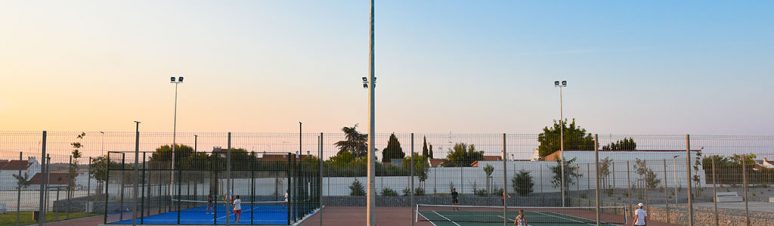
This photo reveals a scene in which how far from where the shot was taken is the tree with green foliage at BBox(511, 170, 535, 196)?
2975 cm

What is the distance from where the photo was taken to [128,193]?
112 ft

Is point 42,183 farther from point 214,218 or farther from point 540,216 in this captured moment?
point 540,216

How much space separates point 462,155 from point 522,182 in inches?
428

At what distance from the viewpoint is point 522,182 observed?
99.8 feet

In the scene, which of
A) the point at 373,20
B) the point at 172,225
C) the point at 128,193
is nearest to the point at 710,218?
the point at 373,20

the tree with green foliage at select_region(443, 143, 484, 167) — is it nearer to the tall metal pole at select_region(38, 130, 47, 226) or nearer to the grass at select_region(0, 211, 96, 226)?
the tall metal pole at select_region(38, 130, 47, 226)

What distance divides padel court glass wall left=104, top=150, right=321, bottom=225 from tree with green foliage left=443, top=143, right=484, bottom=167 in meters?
4.75

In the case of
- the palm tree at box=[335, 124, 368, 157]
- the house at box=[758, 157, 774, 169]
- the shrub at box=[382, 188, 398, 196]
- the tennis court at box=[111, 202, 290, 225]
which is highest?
the palm tree at box=[335, 124, 368, 157]

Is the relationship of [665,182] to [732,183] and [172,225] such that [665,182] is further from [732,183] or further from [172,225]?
[172,225]

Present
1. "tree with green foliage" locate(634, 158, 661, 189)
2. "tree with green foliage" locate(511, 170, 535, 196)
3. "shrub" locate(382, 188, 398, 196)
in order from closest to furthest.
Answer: "tree with green foliage" locate(634, 158, 661, 189), "tree with green foliage" locate(511, 170, 535, 196), "shrub" locate(382, 188, 398, 196)

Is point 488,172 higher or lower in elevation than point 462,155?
lower

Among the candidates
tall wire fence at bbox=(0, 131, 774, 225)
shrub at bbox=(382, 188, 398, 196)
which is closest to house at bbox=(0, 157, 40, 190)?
tall wire fence at bbox=(0, 131, 774, 225)

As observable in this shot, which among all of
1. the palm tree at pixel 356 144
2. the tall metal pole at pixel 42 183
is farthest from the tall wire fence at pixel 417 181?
the palm tree at pixel 356 144

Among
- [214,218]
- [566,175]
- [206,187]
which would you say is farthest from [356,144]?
[214,218]
